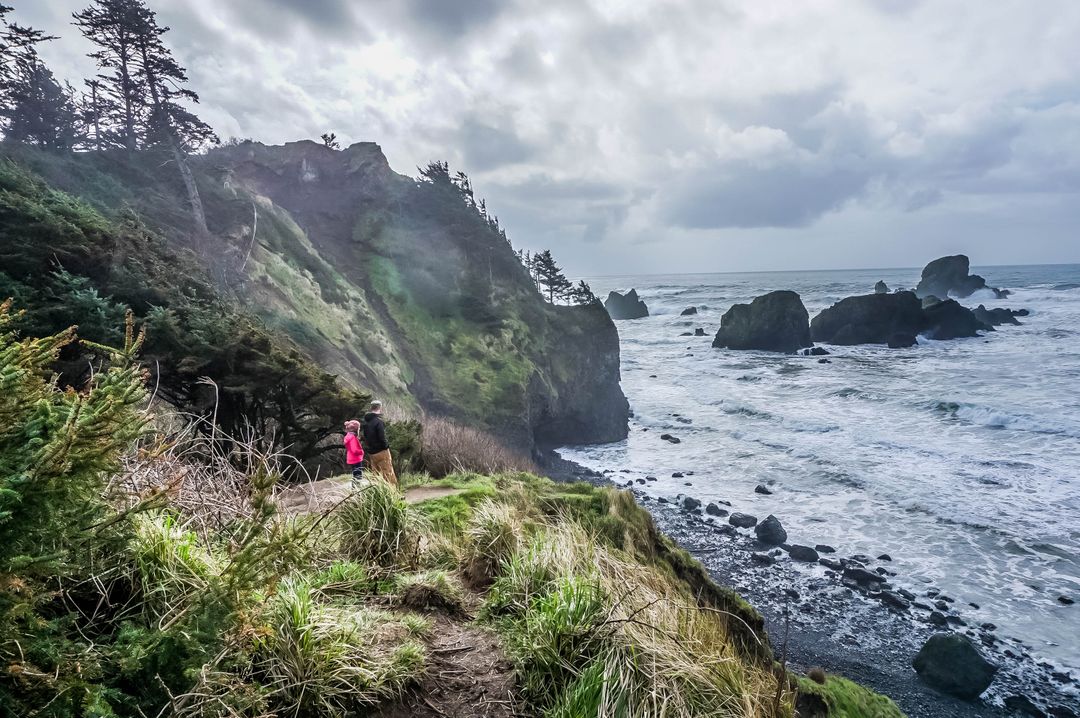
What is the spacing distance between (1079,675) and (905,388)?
2837 cm

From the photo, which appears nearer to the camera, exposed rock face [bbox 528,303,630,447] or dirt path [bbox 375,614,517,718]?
dirt path [bbox 375,614,517,718]

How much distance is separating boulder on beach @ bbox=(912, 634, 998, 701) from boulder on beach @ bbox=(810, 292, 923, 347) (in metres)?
51.7

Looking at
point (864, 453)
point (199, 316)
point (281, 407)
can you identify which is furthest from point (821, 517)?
point (199, 316)

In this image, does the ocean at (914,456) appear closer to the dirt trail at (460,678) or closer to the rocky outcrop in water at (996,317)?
the rocky outcrop in water at (996,317)

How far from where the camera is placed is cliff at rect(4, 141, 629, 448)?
2373 cm

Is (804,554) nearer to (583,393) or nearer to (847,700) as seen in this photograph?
(847,700)

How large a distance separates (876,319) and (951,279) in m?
49.8

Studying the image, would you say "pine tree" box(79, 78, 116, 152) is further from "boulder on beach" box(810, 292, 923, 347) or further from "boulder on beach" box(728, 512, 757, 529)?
"boulder on beach" box(810, 292, 923, 347)

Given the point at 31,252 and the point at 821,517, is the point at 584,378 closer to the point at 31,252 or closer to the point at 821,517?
the point at 821,517

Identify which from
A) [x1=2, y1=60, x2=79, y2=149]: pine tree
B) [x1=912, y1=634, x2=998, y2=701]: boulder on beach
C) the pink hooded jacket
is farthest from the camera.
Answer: [x1=2, y1=60, x2=79, y2=149]: pine tree

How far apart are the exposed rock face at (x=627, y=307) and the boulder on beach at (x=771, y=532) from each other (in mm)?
77824

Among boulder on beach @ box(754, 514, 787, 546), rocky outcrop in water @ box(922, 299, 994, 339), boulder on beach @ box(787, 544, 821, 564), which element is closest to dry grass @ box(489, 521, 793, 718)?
boulder on beach @ box(787, 544, 821, 564)

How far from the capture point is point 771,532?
730 inches

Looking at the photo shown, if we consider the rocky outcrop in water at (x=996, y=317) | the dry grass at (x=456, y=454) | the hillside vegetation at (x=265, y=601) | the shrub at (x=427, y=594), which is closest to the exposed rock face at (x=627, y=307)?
the rocky outcrop in water at (x=996, y=317)
